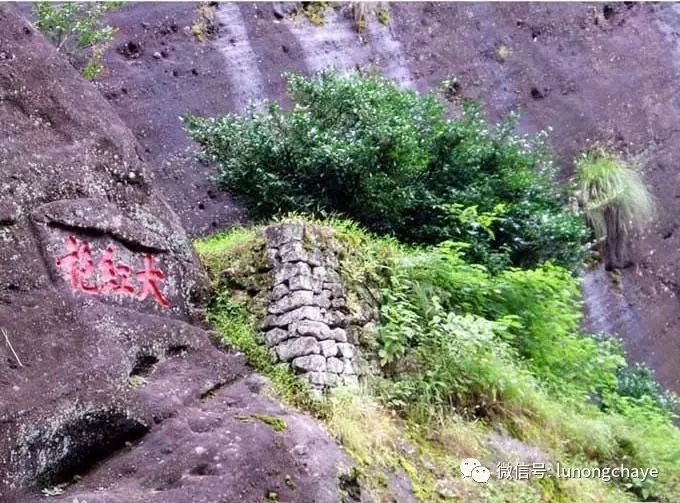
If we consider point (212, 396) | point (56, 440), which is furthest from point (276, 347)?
point (56, 440)

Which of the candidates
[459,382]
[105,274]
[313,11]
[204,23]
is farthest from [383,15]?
[105,274]

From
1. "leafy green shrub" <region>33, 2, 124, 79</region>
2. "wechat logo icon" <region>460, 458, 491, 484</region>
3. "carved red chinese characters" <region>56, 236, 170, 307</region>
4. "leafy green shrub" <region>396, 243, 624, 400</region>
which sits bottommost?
"wechat logo icon" <region>460, 458, 491, 484</region>

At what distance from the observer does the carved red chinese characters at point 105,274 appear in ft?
15.3

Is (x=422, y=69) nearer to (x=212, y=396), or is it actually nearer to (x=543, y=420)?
(x=543, y=420)

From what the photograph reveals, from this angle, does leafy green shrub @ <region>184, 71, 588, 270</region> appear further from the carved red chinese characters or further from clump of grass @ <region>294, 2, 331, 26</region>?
clump of grass @ <region>294, 2, 331, 26</region>

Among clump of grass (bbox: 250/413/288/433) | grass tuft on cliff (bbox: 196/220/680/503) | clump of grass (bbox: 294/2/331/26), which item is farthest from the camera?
clump of grass (bbox: 294/2/331/26)

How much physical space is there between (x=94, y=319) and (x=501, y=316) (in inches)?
126

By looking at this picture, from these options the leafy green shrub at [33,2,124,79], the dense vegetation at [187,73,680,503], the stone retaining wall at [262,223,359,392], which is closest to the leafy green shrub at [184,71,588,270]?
the dense vegetation at [187,73,680,503]

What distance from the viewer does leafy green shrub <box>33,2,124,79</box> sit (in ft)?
25.5

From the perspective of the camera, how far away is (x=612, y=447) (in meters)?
6.30

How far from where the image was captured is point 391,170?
6.85 metres

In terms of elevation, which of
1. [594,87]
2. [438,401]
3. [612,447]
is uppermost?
[594,87]

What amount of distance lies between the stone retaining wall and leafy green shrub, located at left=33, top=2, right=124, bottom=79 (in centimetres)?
333

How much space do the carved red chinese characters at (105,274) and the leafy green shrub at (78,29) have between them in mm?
3418
